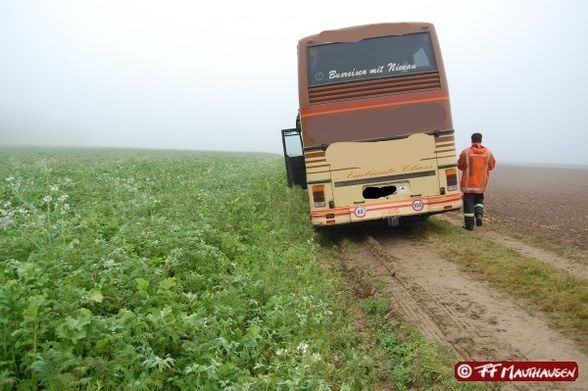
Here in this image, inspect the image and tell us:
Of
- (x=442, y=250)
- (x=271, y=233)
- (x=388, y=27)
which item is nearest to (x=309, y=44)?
(x=388, y=27)

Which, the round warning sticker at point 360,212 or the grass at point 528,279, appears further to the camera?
the round warning sticker at point 360,212

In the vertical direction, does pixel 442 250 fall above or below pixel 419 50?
below

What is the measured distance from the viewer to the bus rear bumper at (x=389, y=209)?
421 inches

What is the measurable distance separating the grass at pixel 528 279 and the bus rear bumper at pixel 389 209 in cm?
72

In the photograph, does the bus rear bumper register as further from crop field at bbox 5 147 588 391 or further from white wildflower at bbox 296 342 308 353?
white wildflower at bbox 296 342 308 353

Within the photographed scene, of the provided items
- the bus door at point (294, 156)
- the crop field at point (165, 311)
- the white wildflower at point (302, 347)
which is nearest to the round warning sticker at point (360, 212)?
the crop field at point (165, 311)

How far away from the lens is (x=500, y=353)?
5.24 m

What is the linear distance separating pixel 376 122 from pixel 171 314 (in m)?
6.87

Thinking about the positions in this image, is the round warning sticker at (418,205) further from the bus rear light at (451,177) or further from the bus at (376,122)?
the bus rear light at (451,177)

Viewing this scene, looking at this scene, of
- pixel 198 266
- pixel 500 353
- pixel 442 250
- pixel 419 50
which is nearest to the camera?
pixel 500 353

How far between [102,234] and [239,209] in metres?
3.80

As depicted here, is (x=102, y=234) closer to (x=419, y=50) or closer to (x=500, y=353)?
(x=500, y=353)

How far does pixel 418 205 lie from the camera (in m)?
10.7

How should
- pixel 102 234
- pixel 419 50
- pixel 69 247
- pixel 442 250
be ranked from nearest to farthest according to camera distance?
pixel 69 247 → pixel 102 234 → pixel 442 250 → pixel 419 50
